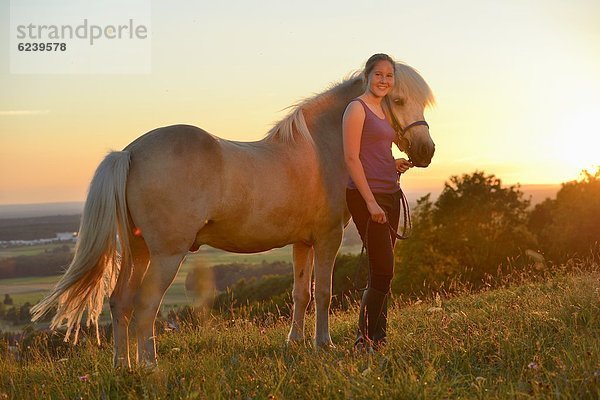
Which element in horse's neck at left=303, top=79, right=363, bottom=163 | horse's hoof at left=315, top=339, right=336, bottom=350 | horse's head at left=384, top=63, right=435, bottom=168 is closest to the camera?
horse's hoof at left=315, top=339, right=336, bottom=350

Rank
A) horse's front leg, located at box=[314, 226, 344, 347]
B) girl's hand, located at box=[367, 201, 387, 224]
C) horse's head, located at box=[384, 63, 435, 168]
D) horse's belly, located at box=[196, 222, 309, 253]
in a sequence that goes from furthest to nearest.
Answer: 1. horse's front leg, located at box=[314, 226, 344, 347]
2. horse's head, located at box=[384, 63, 435, 168]
3. horse's belly, located at box=[196, 222, 309, 253]
4. girl's hand, located at box=[367, 201, 387, 224]

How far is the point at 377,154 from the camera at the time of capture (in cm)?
575

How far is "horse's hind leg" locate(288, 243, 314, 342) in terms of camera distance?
684 centimetres

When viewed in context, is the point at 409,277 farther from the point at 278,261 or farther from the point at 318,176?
the point at 318,176

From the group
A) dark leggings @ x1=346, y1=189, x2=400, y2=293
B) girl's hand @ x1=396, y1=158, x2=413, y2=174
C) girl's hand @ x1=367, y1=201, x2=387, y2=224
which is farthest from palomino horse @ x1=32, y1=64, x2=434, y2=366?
girl's hand @ x1=367, y1=201, x2=387, y2=224

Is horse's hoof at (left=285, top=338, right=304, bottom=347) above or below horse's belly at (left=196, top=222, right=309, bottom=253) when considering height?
below

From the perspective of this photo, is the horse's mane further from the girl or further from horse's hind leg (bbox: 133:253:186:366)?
horse's hind leg (bbox: 133:253:186:366)

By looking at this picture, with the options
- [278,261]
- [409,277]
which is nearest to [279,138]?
[409,277]

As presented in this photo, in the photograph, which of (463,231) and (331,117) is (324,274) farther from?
(463,231)

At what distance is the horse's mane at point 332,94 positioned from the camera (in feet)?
20.6

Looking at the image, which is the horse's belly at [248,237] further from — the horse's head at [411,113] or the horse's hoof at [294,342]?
the horse's head at [411,113]

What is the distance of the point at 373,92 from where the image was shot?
5.74m

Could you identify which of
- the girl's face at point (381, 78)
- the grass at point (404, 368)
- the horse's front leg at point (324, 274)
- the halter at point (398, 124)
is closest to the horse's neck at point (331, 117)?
the halter at point (398, 124)

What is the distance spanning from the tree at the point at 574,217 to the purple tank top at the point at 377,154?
31.0 m
